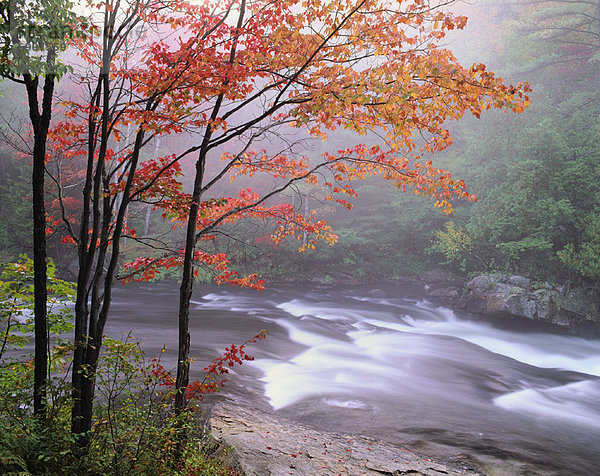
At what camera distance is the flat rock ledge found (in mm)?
4004

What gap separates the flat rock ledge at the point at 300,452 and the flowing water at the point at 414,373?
544 mm

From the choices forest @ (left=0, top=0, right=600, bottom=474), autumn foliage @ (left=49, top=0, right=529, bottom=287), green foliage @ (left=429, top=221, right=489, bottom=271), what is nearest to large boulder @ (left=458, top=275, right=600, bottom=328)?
green foliage @ (left=429, top=221, right=489, bottom=271)

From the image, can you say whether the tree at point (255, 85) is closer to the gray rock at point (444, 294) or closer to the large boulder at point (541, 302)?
the large boulder at point (541, 302)

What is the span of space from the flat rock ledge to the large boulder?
9700 millimetres

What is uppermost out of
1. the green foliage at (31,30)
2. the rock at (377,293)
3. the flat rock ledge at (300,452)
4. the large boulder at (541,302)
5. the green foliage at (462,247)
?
the green foliage at (31,30)

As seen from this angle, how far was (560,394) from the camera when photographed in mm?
8234

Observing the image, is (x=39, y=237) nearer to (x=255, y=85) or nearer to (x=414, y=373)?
(x=255, y=85)

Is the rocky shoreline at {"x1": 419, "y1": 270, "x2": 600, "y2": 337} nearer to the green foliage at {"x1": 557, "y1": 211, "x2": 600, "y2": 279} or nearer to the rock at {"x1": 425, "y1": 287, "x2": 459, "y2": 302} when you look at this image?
the green foliage at {"x1": 557, "y1": 211, "x2": 600, "y2": 279}

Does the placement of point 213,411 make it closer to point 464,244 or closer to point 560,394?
point 560,394

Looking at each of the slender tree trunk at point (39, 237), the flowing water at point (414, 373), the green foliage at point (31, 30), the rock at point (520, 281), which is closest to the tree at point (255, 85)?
the slender tree trunk at point (39, 237)

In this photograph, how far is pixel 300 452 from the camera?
439cm

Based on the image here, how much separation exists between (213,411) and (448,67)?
4.90m

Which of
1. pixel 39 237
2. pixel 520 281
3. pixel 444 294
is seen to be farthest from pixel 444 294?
pixel 39 237

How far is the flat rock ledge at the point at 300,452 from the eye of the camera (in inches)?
158
